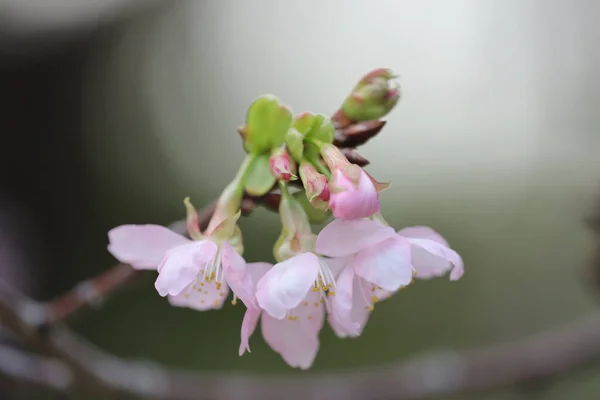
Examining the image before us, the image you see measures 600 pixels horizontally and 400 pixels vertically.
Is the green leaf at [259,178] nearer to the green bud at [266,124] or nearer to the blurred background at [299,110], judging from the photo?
the green bud at [266,124]

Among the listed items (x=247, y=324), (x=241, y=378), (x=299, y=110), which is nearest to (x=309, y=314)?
(x=247, y=324)

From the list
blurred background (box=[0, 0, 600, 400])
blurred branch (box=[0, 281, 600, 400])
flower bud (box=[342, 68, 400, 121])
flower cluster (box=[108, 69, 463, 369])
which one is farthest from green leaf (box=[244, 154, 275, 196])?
blurred background (box=[0, 0, 600, 400])

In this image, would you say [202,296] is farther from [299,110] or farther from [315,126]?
[299,110]

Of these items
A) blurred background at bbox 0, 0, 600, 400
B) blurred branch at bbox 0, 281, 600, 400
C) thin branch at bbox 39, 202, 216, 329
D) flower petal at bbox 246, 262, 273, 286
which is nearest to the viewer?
flower petal at bbox 246, 262, 273, 286

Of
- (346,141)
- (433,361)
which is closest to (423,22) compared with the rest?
(433,361)

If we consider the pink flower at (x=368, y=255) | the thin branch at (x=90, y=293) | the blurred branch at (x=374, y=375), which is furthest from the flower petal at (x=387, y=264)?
the blurred branch at (x=374, y=375)

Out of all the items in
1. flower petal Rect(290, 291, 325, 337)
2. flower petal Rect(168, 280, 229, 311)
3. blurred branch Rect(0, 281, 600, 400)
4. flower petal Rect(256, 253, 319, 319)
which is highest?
flower petal Rect(256, 253, 319, 319)

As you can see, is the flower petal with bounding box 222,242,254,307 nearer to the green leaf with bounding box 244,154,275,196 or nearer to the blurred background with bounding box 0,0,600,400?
the green leaf with bounding box 244,154,275,196

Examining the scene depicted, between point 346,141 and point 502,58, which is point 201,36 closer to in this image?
point 502,58
